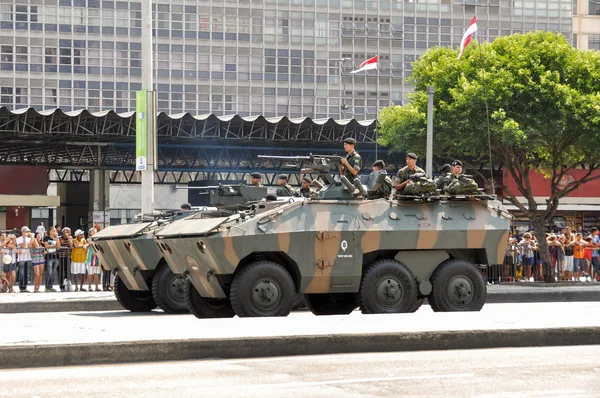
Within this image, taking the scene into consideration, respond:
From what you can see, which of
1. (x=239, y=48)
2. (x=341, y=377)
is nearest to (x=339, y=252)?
(x=341, y=377)

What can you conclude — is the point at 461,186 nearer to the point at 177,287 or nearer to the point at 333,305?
the point at 333,305

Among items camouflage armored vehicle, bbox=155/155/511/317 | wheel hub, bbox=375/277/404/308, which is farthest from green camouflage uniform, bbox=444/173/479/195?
wheel hub, bbox=375/277/404/308

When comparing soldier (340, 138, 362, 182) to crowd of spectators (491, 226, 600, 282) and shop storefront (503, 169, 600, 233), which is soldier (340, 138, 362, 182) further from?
shop storefront (503, 169, 600, 233)

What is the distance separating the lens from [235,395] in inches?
352

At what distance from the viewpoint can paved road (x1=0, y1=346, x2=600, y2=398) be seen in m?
9.08

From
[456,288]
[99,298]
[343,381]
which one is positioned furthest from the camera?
[99,298]

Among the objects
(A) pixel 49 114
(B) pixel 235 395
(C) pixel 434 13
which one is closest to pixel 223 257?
(B) pixel 235 395

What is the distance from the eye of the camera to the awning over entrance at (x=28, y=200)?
169ft

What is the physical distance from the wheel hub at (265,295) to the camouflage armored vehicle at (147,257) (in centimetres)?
210

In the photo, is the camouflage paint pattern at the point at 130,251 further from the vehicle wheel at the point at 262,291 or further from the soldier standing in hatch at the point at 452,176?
the soldier standing in hatch at the point at 452,176

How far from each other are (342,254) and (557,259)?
52.7 feet

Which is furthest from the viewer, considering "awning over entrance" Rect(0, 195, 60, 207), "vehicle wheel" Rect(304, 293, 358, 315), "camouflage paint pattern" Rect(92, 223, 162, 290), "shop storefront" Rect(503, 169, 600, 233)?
"shop storefront" Rect(503, 169, 600, 233)

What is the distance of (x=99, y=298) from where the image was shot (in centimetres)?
2294

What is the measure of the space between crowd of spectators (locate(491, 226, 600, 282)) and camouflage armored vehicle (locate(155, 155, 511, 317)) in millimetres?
12683
